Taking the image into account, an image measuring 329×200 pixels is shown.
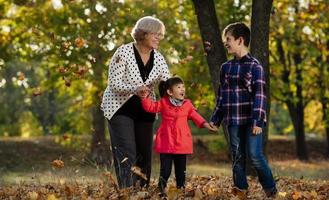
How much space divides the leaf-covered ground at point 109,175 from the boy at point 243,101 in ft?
1.30

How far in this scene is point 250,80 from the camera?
6801mm

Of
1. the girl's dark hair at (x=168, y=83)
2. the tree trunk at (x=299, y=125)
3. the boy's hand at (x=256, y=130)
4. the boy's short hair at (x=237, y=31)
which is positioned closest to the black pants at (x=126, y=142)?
the girl's dark hair at (x=168, y=83)

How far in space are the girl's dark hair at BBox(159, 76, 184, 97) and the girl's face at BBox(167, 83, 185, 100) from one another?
0.03 meters

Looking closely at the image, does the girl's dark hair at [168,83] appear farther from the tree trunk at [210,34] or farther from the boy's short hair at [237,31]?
the tree trunk at [210,34]

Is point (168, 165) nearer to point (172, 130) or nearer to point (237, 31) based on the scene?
point (172, 130)

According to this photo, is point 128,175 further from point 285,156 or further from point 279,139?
point 279,139

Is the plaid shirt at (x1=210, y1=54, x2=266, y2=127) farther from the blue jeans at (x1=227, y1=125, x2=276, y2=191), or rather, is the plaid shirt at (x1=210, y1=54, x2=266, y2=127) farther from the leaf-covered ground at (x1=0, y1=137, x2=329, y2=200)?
the leaf-covered ground at (x1=0, y1=137, x2=329, y2=200)

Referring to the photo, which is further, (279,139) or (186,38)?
(279,139)

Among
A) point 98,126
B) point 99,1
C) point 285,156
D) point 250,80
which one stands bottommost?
point 285,156

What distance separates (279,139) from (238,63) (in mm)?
26398

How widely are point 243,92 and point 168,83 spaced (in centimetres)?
80

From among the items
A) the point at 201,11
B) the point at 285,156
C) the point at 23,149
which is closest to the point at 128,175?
the point at 201,11

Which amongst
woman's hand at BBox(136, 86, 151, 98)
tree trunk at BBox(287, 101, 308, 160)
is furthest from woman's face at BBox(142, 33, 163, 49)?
tree trunk at BBox(287, 101, 308, 160)

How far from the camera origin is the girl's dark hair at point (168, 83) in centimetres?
697
